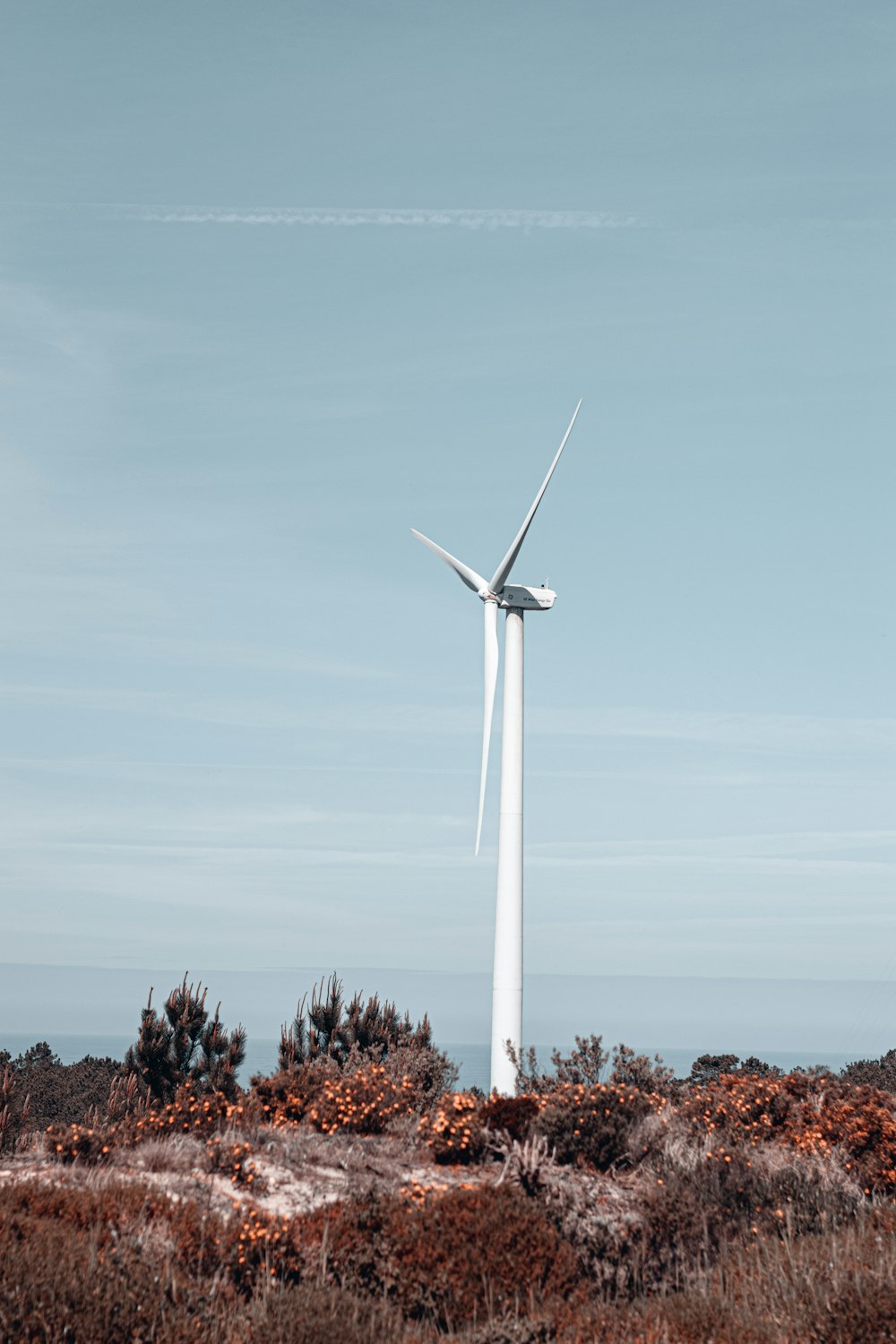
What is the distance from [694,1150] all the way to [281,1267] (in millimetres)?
8174

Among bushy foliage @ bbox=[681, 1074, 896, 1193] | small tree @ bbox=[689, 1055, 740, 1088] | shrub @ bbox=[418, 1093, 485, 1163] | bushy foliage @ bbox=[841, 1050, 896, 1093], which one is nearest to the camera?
shrub @ bbox=[418, 1093, 485, 1163]

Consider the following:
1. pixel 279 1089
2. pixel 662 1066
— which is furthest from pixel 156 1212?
pixel 662 1066

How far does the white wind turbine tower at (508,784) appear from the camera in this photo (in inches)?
1152

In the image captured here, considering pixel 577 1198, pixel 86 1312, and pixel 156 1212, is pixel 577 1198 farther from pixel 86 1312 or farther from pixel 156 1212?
pixel 86 1312

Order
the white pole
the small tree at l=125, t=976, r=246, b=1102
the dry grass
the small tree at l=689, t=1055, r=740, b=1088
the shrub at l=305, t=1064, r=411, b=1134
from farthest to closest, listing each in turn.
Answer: the small tree at l=689, t=1055, r=740, b=1088 < the small tree at l=125, t=976, r=246, b=1102 < the white pole < the shrub at l=305, t=1064, r=411, b=1134 < the dry grass

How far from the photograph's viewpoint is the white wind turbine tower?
29266 mm

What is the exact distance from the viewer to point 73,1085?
6006cm

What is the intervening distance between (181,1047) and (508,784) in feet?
56.5

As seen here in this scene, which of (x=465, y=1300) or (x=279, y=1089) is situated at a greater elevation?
(x=279, y=1089)

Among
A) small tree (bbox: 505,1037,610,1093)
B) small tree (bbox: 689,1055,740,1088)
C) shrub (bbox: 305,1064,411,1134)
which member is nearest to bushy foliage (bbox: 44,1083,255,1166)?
shrub (bbox: 305,1064,411,1134)

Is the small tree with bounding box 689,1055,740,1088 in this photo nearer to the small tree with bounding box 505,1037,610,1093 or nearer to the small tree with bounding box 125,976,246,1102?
the small tree with bounding box 125,976,246,1102

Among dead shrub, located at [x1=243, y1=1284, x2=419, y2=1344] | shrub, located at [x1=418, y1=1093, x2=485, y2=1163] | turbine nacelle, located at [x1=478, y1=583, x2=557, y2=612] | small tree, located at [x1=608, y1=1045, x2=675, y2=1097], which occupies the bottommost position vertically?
dead shrub, located at [x1=243, y1=1284, x2=419, y2=1344]

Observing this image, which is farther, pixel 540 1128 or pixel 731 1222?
pixel 540 1128

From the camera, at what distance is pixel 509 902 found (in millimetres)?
30359
